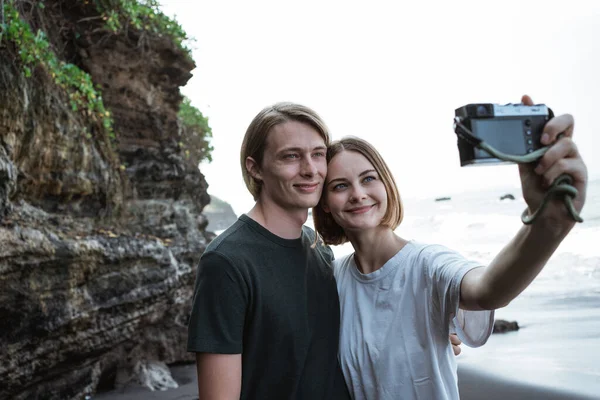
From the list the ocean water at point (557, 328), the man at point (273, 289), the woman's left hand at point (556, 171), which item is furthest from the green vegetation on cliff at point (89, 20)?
the woman's left hand at point (556, 171)

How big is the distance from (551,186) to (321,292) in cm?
151

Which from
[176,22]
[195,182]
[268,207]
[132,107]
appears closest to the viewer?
[268,207]

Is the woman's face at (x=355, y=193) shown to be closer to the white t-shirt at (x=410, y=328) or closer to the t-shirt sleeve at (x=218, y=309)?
the white t-shirt at (x=410, y=328)

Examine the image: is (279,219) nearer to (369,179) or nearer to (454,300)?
(369,179)

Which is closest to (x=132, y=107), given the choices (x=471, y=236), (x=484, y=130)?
(x=484, y=130)

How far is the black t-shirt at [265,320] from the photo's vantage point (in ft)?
7.48

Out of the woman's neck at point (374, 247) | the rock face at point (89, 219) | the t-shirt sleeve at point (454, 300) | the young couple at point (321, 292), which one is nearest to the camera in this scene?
the t-shirt sleeve at point (454, 300)

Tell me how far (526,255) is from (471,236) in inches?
1310

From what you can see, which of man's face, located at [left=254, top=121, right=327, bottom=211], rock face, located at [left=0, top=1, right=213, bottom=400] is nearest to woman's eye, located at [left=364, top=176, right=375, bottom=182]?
man's face, located at [left=254, top=121, right=327, bottom=211]

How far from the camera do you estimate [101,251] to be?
4648mm

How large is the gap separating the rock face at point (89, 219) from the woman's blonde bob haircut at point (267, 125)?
2124mm

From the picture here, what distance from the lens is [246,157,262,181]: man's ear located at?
9.40 feet

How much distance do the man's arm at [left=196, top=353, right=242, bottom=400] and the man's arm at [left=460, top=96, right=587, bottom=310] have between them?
119 cm

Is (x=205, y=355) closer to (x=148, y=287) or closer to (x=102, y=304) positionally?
(x=102, y=304)
